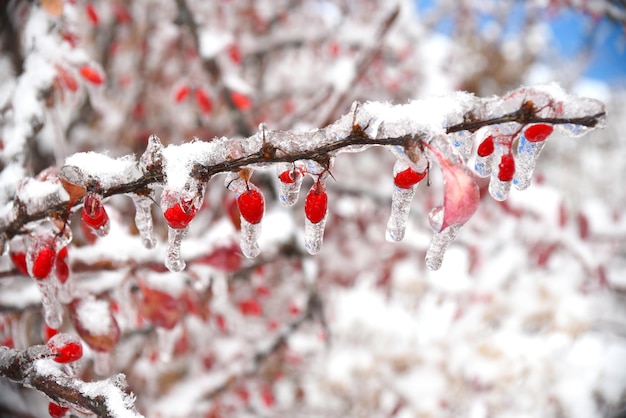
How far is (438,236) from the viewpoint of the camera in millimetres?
729

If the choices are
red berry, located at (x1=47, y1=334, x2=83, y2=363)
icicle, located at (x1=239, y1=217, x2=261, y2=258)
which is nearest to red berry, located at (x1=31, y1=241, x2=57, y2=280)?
red berry, located at (x1=47, y1=334, x2=83, y2=363)

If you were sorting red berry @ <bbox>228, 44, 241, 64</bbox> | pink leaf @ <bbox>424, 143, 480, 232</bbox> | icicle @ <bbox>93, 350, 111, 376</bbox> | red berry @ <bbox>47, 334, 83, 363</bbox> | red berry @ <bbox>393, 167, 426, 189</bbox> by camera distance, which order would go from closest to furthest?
pink leaf @ <bbox>424, 143, 480, 232</bbox> < red berry @ <bbox>393, 167, 426, 189</bbox> < red berry @ <bbox>47, 334, 83, 363</bbox> < icicle @ <bbox>93, 350, 111, 376</bbox> < red berry @ <bbox>228, 44, 241, 64</bbox>

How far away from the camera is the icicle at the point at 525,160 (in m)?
0.72

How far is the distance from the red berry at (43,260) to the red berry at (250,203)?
40cm

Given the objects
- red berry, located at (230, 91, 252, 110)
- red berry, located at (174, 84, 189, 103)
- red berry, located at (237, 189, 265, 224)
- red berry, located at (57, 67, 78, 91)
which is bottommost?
red berry, located at (237, 189, 265, 224)

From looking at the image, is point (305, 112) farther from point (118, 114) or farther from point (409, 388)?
→ point (118, 114)

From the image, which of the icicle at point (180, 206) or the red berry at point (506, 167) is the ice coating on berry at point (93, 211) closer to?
the icicle at point (180, 206)

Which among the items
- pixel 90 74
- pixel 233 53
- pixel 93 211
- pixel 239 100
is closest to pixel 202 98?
pixel 239 100

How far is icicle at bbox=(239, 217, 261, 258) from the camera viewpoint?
845 millimetres

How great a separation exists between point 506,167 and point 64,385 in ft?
2.77

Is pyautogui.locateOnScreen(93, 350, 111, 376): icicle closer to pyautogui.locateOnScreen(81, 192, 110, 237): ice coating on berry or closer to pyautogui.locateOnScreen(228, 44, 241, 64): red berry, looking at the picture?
pyautogui.locateOnScreen(81, 192, 110, 237): ice coating on berry

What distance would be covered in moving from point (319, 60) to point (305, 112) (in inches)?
94.0

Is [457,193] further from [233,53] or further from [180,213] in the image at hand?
[233,53]

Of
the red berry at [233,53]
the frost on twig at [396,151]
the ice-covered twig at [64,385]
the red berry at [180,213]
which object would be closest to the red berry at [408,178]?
the frost on twig at [396,151]
